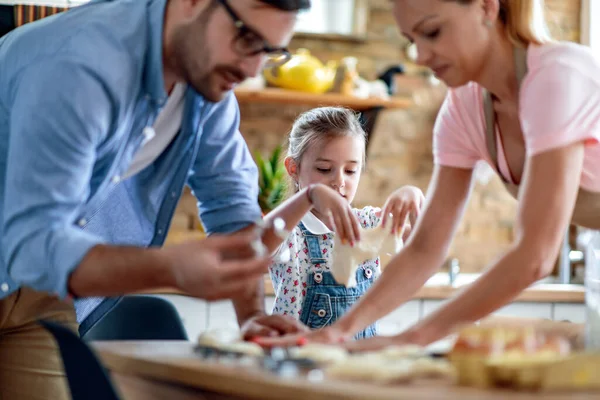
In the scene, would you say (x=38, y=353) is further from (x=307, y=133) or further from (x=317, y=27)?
(x=317, y=27)

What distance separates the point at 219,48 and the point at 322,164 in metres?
0.89

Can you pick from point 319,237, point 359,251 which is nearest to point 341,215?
point 359,251

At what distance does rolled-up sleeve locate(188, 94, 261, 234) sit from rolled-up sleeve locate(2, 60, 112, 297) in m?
0.42

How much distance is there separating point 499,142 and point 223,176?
0.56 meters

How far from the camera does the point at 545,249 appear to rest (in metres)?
1.26

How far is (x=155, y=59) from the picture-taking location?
1.42 m

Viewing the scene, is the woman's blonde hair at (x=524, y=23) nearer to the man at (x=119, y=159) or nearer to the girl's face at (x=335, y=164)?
the man at (x=119, y=159)

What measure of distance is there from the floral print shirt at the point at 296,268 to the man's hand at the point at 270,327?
622 mm

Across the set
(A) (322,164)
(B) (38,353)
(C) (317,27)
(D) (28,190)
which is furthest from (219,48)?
(C) (317,27)

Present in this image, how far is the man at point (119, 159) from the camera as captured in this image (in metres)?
1.18

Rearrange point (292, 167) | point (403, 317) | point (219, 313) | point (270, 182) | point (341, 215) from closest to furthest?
point (341, 215) → point (292, 167) → point (219, 313) → point (403, 317) → point (270, 182)

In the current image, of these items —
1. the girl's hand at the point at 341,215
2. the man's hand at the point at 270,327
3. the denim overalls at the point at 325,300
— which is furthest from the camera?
the denim overalls at the point at 325,300

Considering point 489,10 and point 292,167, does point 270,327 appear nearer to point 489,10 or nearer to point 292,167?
point 489,10

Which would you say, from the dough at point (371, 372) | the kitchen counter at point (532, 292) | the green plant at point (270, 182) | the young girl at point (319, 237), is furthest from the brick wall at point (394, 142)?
the dough at point (371, 372)
